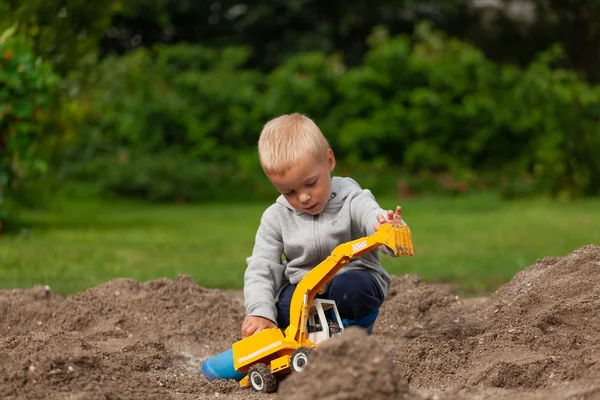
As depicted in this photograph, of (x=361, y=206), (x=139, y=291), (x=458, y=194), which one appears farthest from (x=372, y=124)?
(x=361, y=206)

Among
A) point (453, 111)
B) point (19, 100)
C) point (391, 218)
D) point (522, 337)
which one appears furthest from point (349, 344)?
point (453, 111)

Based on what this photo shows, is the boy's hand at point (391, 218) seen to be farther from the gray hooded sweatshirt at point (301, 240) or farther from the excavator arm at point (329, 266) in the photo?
the gray hooded sweatshirt at point (301, 240)

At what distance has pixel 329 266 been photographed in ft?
11.2

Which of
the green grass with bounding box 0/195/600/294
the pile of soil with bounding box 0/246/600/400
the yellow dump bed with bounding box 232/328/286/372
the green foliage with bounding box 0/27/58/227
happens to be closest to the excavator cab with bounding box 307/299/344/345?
the yellow dump bed with bounding box 232/328/286/372

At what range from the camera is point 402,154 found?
1362 centimetres

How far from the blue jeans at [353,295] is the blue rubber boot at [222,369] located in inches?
11.1

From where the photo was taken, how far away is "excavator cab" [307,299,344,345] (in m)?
3.50

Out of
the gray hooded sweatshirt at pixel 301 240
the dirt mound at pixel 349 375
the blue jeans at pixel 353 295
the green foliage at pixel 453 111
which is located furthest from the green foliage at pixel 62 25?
the dirt mound at pixel 349 375

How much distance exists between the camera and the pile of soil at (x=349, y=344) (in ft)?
8.88

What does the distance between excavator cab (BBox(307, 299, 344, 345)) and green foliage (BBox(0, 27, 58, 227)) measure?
5014mm

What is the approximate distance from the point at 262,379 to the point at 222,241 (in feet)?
17.1

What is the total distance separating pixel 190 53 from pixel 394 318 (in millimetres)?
11309

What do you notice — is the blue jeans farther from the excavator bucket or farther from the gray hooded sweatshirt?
the excavator bucket

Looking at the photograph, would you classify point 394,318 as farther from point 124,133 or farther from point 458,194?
point 124,133
